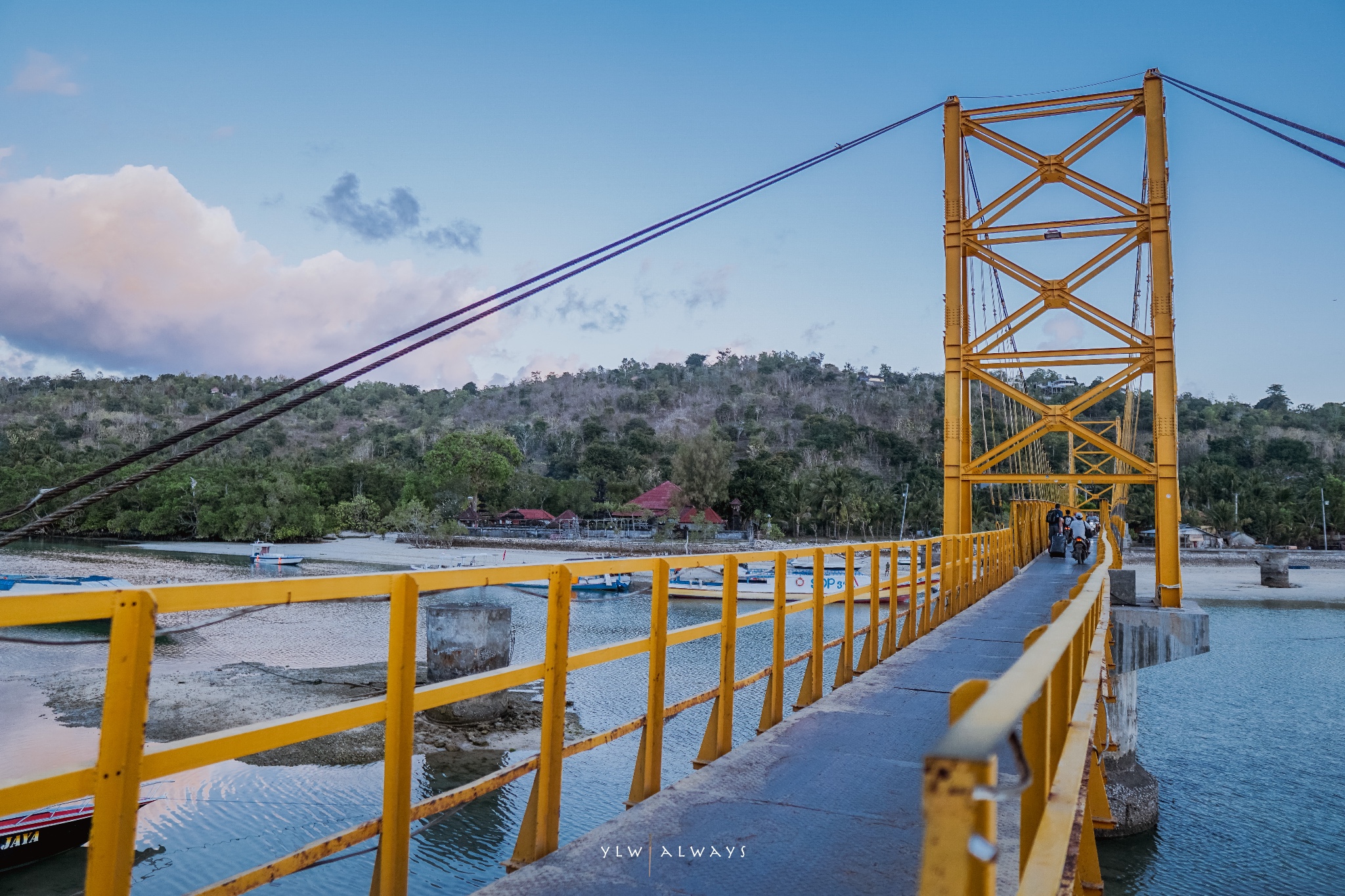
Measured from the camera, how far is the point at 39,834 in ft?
32.9

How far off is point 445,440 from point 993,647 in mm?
74894

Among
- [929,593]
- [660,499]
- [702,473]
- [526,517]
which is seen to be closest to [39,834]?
[929,593]

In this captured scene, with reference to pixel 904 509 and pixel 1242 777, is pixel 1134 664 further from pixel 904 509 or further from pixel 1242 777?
pixel 904 509

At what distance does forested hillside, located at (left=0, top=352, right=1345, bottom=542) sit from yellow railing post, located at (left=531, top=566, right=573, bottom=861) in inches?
828

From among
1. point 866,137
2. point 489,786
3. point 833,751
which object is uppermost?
point 866,137

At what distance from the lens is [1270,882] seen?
12.2 m

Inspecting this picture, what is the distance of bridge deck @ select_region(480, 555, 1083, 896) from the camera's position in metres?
3.35

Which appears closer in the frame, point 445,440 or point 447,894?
point 447,894

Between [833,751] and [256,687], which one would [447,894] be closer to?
[833,751]

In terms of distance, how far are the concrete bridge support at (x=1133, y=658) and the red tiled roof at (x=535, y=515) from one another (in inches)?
2364

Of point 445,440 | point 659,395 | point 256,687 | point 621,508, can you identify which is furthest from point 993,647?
point 659,395

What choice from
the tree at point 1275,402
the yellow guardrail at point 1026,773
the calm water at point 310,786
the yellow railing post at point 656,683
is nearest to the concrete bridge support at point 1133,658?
the calm water at point 310,786

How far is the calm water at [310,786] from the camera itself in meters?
11.0

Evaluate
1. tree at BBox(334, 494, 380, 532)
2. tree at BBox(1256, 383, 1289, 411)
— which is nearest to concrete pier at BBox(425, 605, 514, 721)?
tree at BBox(334, 494, 380, 532)
